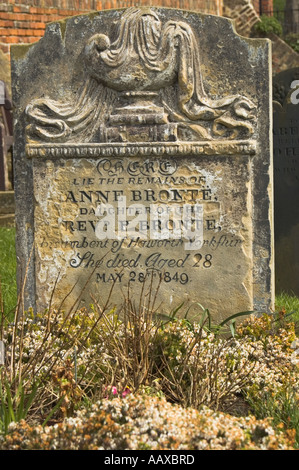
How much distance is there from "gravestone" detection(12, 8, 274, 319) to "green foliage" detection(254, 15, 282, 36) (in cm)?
1347

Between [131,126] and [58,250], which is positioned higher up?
[131,126]

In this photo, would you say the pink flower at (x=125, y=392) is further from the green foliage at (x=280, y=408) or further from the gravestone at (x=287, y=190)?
the gravestone at (x=287, y=190)

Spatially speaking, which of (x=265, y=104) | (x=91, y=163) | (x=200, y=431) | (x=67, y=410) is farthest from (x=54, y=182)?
(x=200, y=431)

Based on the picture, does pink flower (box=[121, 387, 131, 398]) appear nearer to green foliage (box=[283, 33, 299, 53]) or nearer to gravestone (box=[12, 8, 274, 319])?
gravestone (box=[12, 8, 274, 319])

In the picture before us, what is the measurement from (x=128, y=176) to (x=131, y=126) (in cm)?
31

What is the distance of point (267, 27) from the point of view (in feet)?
57.1

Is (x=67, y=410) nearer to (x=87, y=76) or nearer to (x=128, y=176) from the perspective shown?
(x=128, y=176)

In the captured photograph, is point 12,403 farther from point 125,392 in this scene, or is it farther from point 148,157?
point 148,157

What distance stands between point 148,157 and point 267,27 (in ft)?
45.1

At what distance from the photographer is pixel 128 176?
469cm

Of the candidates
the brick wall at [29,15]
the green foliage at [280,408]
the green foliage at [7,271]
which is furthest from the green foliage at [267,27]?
the green foliage at [280,408]

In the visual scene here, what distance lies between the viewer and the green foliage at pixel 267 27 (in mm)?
17391
